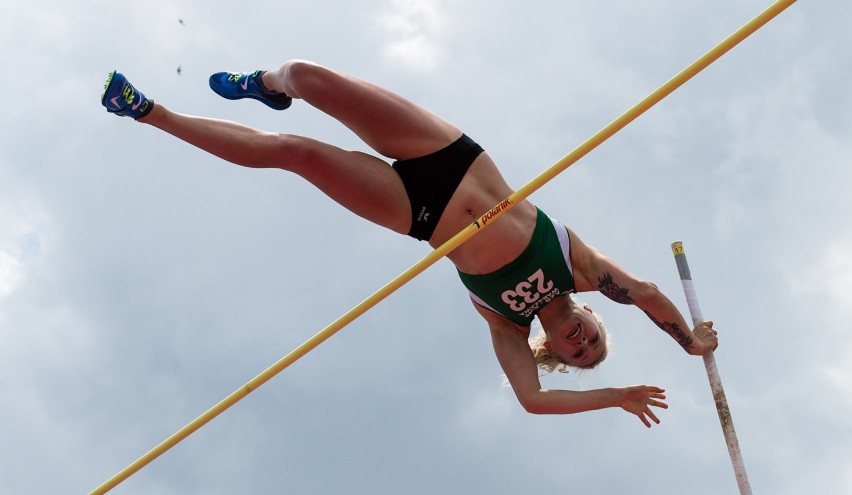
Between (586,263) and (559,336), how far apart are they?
0.54 m

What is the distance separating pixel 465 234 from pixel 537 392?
59.6 inches

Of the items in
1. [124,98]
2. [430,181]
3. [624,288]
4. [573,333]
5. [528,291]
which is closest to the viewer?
[124,98]

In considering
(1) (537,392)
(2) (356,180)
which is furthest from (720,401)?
(2) (356,180)

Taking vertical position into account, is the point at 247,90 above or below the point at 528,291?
above

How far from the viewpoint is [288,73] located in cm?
576

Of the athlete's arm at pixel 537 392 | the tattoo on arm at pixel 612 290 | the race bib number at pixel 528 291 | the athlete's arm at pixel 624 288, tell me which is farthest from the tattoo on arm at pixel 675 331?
the race bib number at pixel 528 291

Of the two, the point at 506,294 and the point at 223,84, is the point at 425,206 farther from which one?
the point at 223,84

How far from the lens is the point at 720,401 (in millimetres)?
6848

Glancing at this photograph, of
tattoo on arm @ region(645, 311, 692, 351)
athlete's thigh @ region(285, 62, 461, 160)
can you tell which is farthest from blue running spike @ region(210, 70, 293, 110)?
tattoo on arm @ region(645, 311, 692, 351)

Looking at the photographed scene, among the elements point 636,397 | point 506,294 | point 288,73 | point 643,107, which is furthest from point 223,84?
point 636,397

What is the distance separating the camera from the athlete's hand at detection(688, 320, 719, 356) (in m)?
6.75

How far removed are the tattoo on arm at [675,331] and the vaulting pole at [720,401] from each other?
35 cm

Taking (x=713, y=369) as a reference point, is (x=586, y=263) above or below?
above

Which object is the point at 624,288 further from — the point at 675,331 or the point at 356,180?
the point at 356,180
